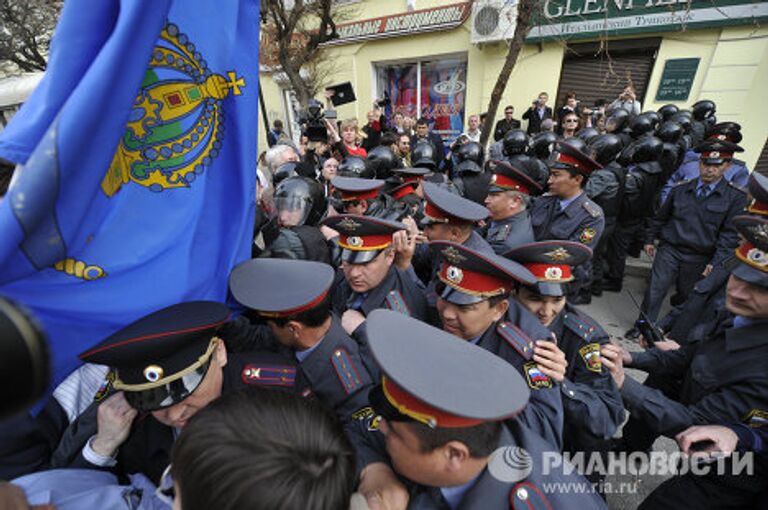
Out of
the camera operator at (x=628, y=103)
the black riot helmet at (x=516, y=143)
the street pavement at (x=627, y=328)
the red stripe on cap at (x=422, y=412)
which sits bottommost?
the street pavement at (x=627, y=328)

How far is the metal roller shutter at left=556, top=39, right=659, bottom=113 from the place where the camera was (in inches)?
364

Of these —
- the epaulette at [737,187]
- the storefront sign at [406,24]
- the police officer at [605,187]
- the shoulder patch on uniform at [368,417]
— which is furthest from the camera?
the storefront sign at [406,24]

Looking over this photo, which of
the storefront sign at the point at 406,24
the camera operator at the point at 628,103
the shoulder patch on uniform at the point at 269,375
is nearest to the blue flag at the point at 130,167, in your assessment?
the shoulder patch on uniform at the point at 269,375

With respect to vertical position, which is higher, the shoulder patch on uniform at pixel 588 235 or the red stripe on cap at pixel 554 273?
the red stripe on cap at pixel 554 273

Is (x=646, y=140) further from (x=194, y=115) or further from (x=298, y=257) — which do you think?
(x=194, y=115)

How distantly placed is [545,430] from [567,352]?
2.40ft

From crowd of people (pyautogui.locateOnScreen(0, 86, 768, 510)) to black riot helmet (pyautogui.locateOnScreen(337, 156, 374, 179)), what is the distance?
1.08 meters

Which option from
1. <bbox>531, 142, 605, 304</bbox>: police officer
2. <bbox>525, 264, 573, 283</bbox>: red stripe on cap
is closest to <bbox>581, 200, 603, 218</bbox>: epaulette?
<bbox>531, 142, 605, 304</bbox>: police officer

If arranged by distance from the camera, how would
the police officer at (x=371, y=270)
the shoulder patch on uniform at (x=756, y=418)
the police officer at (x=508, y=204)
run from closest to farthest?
the shoulder patch on uniform at (x=756, y=418) → the police officer at (x=371, y=270) → the police officer at (x=508, y=204)

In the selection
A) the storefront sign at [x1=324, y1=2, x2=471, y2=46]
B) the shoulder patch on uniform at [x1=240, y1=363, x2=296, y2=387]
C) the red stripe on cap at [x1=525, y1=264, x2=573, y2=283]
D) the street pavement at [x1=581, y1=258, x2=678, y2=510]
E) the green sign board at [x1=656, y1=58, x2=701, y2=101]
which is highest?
the storefront sign at [x1=324, y1=2, x2=471, y2=46]

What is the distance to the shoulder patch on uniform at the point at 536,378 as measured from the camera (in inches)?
70.2

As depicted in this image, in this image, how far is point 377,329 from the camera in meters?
1.15

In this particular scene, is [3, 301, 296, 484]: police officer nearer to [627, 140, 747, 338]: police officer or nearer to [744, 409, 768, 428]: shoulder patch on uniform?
[744, 409, 768, 428]: shoulder patch on uniform

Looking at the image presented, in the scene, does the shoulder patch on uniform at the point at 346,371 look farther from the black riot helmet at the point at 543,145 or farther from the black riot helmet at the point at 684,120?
the black riot helmet at the point at 684,120
